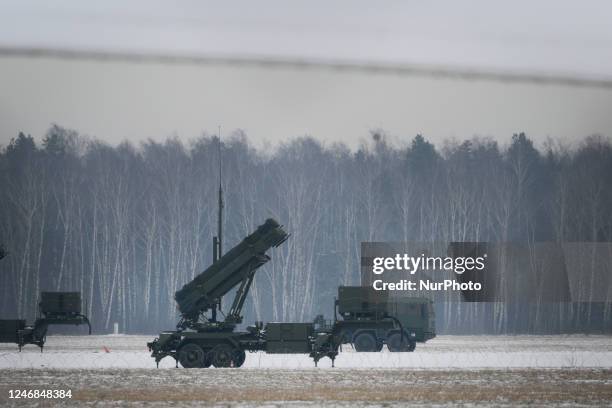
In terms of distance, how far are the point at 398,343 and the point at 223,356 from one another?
982 cm

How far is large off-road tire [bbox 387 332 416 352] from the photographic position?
4181 cm

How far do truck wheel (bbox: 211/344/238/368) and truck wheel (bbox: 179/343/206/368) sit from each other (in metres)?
0.35

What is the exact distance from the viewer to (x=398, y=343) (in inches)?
1651

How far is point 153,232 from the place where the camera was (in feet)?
256

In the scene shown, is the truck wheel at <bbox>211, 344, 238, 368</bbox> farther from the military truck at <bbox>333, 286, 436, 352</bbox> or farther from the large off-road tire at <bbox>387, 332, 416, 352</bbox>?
the large off-road tire at <bbox>387, 332, 416, 352</bbox>

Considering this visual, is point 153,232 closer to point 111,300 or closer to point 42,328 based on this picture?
point 111,300

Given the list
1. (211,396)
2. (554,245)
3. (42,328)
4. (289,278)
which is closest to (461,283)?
(554,245)

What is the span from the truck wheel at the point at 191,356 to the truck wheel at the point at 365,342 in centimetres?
856

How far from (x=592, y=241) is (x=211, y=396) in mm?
57716
